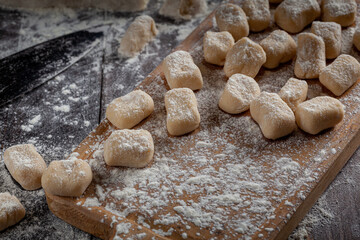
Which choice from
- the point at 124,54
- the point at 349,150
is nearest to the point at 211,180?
the point at 349,150

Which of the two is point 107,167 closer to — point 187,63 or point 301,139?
point 187,63

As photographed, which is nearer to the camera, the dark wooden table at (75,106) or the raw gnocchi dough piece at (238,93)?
the dark wooden table at (75,106)

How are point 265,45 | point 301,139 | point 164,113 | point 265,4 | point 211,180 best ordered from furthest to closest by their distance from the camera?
point 265,4
point 265,45
point 164,113
point 301,139
point 211,180

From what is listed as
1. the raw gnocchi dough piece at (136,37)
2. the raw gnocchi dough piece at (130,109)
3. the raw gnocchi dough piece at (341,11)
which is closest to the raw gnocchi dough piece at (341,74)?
the raw gnocchi dough piece at (341,11)

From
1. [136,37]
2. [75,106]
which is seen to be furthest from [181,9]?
[75,106]

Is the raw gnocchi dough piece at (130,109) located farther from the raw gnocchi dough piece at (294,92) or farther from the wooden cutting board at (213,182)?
the raw gnocchi dough piece at (294,92)

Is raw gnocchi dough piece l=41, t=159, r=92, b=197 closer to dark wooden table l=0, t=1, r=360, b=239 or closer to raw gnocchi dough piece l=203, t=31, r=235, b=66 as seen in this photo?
dark wooden table l=0, t=1, r=360, b=239

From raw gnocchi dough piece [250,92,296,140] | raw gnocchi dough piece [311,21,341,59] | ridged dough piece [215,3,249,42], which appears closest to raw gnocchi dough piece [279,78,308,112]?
raw gnocchi dough piece [250,92,296,140]
